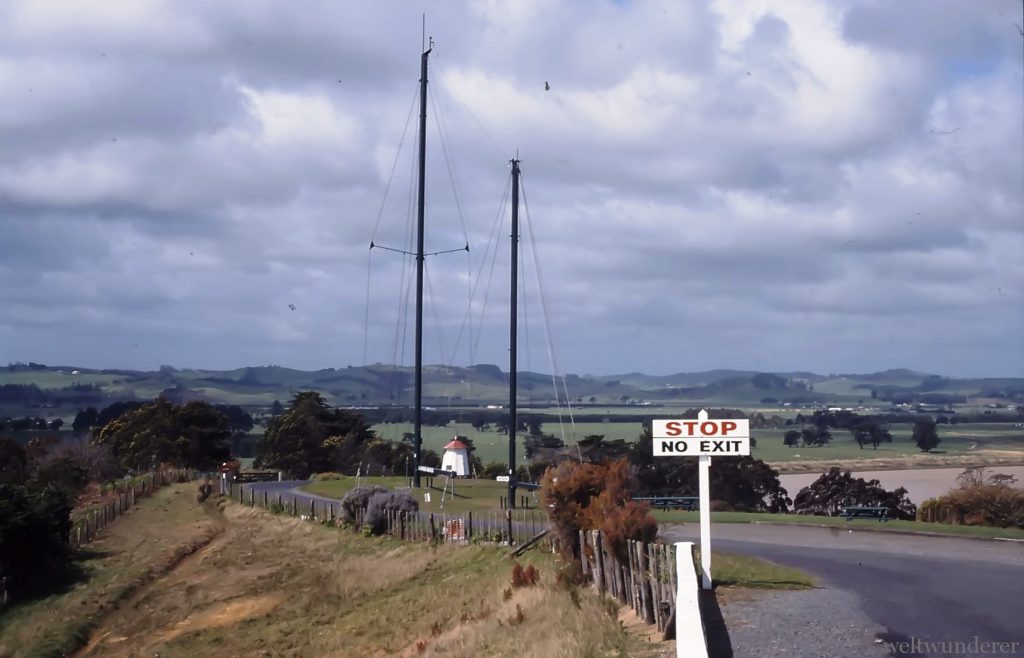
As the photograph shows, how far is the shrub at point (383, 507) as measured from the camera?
35.5m

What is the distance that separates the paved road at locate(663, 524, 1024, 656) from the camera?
15094 mm

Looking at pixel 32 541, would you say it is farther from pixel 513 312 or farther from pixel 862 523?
pixel 862 523

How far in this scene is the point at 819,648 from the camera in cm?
1367

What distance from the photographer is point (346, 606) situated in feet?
93.6

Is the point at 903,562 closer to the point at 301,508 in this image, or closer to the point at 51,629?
the point at 51,629

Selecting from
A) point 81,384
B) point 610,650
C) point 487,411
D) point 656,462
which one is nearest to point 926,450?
→ point 656,462

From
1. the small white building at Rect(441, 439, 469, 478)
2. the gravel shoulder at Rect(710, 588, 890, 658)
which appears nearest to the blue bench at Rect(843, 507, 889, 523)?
the gravel shoulder at Rect(710, 588, 890, 658)

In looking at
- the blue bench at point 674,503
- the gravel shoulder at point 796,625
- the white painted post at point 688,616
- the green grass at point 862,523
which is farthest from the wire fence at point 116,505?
the white painted post at point 688,616

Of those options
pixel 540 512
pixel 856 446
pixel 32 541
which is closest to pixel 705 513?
pixel 540 512

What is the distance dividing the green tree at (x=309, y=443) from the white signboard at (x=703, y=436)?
197ft

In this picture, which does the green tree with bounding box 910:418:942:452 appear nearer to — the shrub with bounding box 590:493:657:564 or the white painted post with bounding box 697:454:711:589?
the shrub with bounding box 590:493:657:564

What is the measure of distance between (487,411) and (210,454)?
46636 millimetres

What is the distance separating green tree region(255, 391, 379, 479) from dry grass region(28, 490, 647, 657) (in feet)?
115

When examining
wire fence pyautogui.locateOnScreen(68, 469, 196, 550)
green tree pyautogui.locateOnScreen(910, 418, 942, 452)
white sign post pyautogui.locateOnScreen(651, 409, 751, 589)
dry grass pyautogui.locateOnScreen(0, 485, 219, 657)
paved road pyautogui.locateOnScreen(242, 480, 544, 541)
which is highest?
white sign post pyautogui.locateOnScreen(651, 409, 751, 589)
